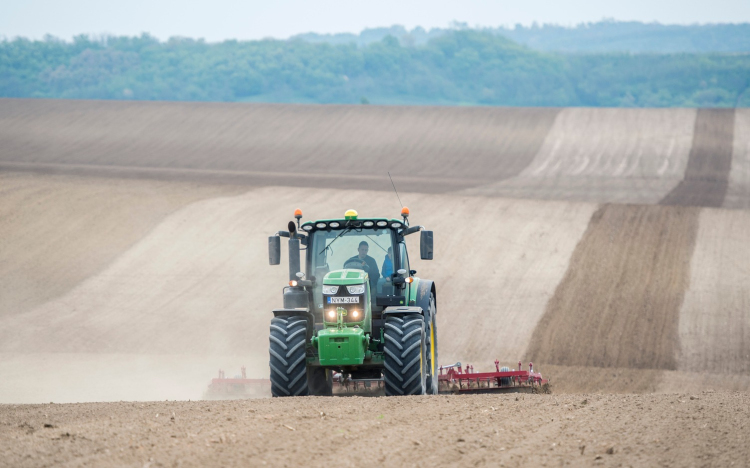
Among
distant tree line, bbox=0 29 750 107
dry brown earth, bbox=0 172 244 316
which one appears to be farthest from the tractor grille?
distant tree line, bbox=0 29 750 107

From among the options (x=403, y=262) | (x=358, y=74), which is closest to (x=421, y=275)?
(x=403, y=262)

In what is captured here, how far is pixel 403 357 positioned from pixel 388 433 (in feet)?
8.49

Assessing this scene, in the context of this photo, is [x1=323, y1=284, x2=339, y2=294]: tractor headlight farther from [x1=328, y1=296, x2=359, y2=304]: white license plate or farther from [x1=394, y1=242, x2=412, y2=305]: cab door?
[x1=394, y1=242, x2=412, y2=305]: cab door

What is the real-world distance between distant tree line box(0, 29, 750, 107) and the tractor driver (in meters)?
97.5

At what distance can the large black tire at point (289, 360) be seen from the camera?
1023 cm

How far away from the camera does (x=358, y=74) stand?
11588 centimetres

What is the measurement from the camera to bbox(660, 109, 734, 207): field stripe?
100ft

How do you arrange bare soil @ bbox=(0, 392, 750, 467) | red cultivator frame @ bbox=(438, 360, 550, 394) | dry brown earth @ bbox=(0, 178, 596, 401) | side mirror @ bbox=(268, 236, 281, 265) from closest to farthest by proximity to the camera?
bare soil @ bbox=(0, 392, 750, 467)
side mirror @ bbox=(268, 236, 281, 265)
red cultivator frame @ bbox=(438, 360, 550, 394)
dry brown earth @ bbox=(0, 178, 596, 401)

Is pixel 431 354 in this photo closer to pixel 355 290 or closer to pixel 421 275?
pixel 355 290

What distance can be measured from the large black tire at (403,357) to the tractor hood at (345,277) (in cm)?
69

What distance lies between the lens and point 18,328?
19.4 meters

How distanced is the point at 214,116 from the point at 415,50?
73.6 m

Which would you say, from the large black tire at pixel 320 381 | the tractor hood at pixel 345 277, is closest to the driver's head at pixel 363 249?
the tractor hood at pixel 345 277

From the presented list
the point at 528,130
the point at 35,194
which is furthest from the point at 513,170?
the point at 35,194
